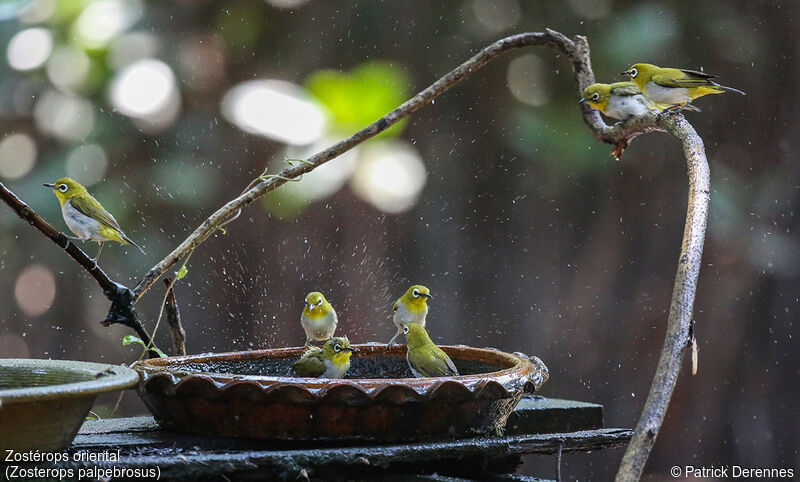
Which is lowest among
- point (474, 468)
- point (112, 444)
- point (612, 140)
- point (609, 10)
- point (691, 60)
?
point (474, 468)

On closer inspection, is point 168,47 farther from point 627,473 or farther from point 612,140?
point 627,473

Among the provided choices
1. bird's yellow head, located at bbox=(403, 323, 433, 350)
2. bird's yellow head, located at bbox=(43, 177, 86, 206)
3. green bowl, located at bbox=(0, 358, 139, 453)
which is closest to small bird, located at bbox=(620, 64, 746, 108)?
bird's yellow head, located at bbox=(403, 323, 433, 350)

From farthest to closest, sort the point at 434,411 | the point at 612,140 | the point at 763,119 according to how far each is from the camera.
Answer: the point at 763,119, the point at 612,140, the point at 434,411

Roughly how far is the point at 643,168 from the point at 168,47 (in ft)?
13.6

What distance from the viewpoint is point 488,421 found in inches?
85.2

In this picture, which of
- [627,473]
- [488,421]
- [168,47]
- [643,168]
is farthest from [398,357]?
[168,47]

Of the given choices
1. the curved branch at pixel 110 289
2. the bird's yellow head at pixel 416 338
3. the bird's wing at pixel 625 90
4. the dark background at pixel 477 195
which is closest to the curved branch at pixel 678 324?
the bird's yellow head at pixel 416 338

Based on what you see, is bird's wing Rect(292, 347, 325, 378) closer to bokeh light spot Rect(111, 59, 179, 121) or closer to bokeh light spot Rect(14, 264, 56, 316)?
bokeh light spot Rect(111, 59, 179, 121)

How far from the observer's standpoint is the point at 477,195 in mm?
7871

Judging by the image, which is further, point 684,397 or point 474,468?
point 684,397

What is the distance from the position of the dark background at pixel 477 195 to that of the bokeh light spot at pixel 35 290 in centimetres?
3

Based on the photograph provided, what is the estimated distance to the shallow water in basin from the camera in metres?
2.68

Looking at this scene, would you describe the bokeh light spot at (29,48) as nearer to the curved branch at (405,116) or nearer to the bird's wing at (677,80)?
the curved branch at (405,116)

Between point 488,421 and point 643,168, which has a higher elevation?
point 643,168
